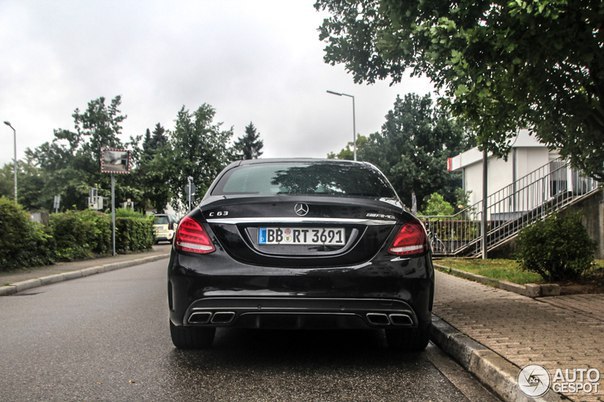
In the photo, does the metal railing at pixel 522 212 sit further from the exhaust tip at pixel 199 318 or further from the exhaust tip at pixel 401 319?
the exhaust tip at pixel 199 318

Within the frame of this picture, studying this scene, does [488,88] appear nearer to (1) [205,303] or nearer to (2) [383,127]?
(1) [205,303]

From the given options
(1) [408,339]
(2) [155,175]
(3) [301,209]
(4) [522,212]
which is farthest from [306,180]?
(2) [155,175]

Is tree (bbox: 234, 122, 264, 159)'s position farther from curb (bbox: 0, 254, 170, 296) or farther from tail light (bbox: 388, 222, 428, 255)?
tail light (bbox: 388, 222, 428, 255)

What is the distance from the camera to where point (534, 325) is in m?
5.19

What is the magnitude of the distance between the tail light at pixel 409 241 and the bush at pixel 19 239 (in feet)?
32.7

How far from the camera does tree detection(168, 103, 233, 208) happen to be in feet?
169

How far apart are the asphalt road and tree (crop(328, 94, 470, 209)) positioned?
44.6 m

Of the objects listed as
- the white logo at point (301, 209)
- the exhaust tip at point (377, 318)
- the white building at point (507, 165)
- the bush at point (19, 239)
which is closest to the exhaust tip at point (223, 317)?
the white logo at point (301, 209)

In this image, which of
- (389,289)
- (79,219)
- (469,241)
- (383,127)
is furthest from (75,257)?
(383,127)

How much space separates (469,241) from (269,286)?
41.7ft

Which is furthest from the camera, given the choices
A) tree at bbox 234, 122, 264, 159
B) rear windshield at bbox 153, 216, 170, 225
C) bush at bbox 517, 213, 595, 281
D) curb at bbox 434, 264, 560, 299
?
tree at bbox 234, 122, 264, 159

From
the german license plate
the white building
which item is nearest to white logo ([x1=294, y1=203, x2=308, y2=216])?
the german license plate

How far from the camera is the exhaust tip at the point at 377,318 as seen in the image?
12.7 feet

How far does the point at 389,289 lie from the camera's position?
12.8 ft
